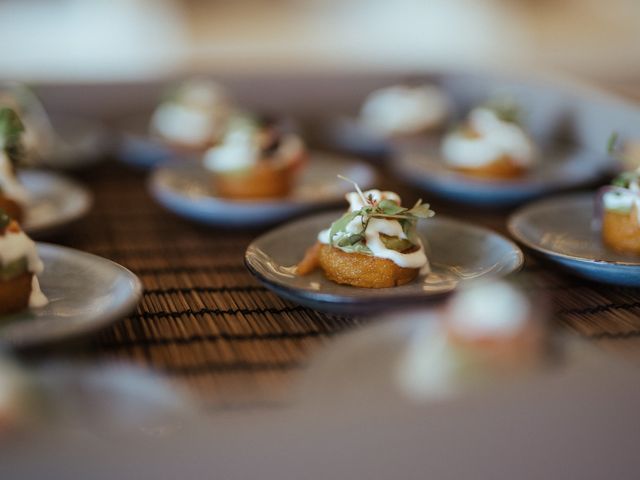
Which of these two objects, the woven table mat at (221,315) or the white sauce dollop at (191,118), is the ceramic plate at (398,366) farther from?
the white sauce dollop at (191,118)

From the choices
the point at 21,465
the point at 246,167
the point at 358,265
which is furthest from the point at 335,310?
the point at 246,167

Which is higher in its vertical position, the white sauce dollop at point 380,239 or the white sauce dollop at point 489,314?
the white sauce dollop at point 489,314

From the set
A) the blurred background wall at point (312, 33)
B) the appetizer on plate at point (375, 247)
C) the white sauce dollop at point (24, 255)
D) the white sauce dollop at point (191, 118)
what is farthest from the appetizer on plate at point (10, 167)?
the blurred background wall at point (312, 33)

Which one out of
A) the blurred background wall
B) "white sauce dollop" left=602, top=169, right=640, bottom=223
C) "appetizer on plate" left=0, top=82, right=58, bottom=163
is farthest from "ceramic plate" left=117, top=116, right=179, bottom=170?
the blurred background wall

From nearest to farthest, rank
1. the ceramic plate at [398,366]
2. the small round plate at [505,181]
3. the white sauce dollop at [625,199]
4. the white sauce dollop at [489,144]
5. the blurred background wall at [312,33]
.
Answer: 1. the ceramic plate at [398,366]
2. the white sauce dollop at [625,199]
3. the small round plate at [505,181]
4. the white sauce dollop at [489,144]
5. the blurred background wall at [312,33]

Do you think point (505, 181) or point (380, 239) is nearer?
point (380, 239)

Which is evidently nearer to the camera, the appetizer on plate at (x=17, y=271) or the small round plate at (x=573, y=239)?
the appetizer on plate at (x=17, y=271)

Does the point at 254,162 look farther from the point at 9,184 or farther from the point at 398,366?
the point at 398,366

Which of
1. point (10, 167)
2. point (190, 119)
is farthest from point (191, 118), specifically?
point (10, 167)
